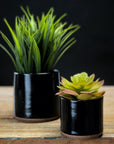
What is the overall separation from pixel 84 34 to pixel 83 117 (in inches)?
66.8

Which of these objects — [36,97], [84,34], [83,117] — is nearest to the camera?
[83,117]

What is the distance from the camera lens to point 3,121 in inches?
29.7

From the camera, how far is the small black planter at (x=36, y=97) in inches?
28.9

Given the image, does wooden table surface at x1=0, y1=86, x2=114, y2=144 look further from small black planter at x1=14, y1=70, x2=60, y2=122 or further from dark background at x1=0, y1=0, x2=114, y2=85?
dark background at x1=0, y1=0, x2=114, y2=85

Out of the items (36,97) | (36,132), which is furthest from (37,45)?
(36,132)

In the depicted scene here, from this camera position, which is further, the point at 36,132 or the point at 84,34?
the point at 84,34

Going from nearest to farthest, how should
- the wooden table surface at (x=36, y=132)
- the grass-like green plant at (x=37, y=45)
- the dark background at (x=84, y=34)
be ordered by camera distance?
1. the wooden table surface at (x=36, y=132)
2. the grass-like green plant at (x=37, y=45)
3. the dark background at (x=84, y=34)

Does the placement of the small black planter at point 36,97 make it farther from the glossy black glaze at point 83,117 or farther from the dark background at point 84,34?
the dark background at point 84,34

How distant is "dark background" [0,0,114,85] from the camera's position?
2.17 metres

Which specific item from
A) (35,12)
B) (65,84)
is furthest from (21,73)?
(35,12)

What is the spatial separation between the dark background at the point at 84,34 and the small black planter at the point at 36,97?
4.95 ft

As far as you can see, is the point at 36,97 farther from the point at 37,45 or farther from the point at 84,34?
the point at 84,34

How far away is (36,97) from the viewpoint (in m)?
0.73

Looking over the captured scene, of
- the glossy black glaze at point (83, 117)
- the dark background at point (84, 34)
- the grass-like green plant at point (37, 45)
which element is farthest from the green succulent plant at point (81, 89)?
the dark background at point (84, 34)
